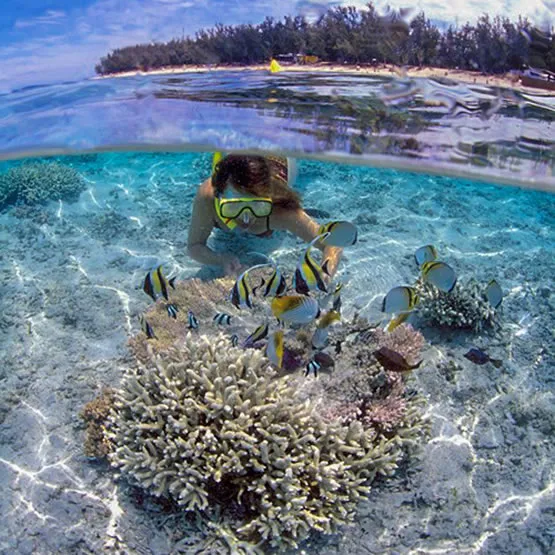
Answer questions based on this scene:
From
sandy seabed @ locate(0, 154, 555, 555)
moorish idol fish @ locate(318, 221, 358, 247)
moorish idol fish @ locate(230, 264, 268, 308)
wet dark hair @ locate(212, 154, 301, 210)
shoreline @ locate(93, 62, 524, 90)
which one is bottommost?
sandy seabed @ locate(0, 154, 555, 555)

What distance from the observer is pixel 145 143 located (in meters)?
10.3

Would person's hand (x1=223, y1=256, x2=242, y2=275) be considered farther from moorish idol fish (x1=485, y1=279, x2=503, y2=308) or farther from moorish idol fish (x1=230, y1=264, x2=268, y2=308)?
moorish idol fish (x1=485, y1=279, x2=503, y2=308)

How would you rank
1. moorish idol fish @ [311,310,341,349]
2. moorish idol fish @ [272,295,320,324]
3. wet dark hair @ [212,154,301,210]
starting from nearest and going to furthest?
moorish idol fish @ [272,295,320,324]
moorish idol fish @ [311,310,341,349]
wet dark hair @ [212,154,301,210]

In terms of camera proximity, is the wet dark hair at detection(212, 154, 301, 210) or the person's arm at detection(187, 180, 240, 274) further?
the person's arm at detection(187, 180, 240, 274)

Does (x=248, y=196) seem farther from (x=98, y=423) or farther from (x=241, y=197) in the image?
(x=98, y=423)

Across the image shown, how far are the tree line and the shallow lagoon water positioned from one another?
335cm

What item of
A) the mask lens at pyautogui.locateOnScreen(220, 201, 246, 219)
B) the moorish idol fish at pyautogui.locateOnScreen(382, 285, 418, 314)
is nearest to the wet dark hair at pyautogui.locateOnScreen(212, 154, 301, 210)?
the mask lens at pyautogui.locateOnScreen(220, 201, 246, 219)

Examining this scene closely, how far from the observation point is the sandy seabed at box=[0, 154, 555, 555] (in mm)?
4895

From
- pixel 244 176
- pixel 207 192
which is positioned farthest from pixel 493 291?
pixel 207 192

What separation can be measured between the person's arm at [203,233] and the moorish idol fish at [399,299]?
415 cm

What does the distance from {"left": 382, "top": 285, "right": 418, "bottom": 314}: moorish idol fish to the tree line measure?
12.1 feet

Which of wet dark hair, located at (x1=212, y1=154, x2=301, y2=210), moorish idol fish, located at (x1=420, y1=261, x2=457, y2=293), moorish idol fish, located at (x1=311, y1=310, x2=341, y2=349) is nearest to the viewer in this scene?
moorish idol fish, located at (x1=420, y1=261, x2=457, y2=293)

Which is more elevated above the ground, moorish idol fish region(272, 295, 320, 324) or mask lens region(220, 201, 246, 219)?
mask lens region(220, 201, 246, 219)

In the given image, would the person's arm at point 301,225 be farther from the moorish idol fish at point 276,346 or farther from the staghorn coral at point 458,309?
the moorish idol fish at point 276,346
